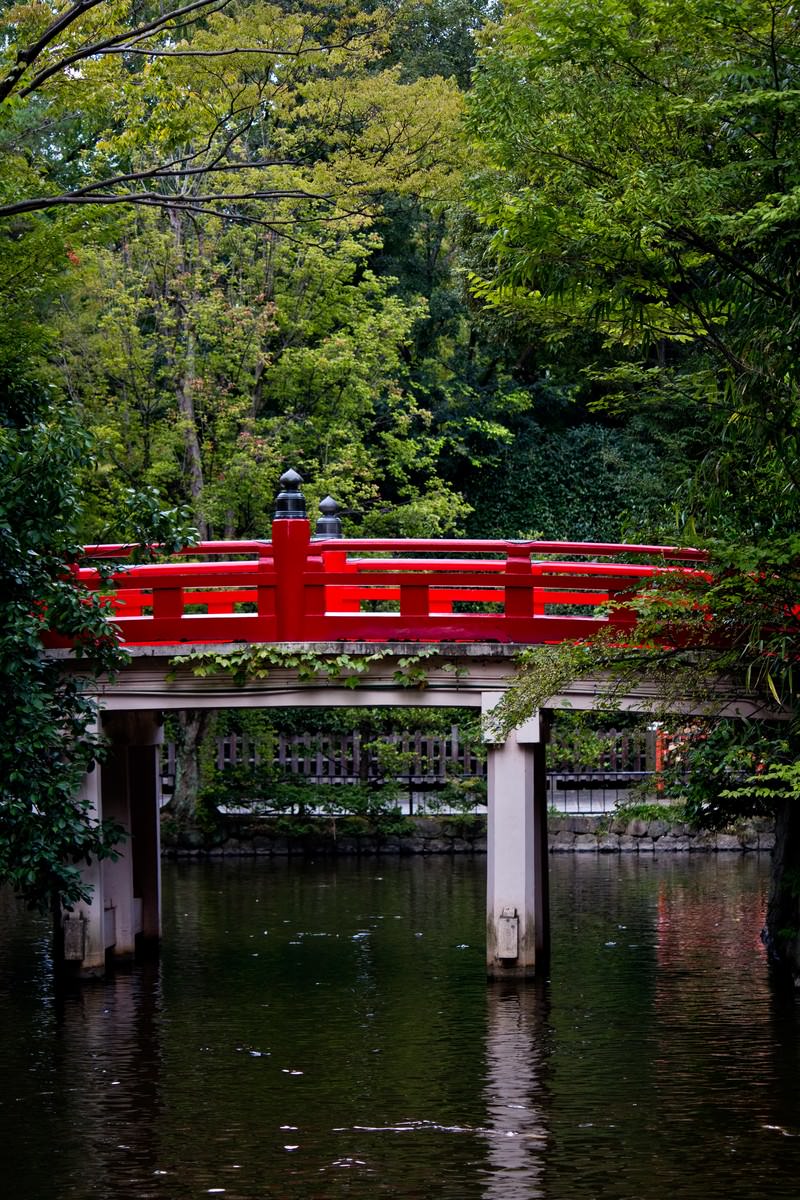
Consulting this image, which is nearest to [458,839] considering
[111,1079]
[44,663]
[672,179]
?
[44,663]

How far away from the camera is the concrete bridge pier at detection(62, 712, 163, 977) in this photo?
1678cm

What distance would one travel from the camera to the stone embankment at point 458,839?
29.8 metres

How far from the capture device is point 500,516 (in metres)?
36.7

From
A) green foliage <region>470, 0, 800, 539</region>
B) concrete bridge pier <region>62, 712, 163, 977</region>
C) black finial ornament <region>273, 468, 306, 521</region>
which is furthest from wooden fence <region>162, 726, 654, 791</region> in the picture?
green foliage <region>470, 0, 800, 539</region>

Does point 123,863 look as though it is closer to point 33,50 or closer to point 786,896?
point 786,896

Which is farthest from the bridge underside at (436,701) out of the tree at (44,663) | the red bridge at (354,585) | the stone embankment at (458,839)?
the stone embankment at (458,839)

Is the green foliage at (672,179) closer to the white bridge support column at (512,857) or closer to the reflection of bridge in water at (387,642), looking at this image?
the reflection of bridge in water at (387,642)

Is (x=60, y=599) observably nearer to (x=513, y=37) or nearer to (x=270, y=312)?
(x=513, y=37)

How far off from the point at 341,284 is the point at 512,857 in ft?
51.5

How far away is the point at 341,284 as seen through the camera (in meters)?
29.3

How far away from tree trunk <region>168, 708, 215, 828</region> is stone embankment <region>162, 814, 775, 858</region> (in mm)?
502

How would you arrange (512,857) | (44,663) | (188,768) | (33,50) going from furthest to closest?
(188,768)
(512,857)
(44,663)
(33,50)

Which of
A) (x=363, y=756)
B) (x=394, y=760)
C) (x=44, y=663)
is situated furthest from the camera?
(x=363, y=756)

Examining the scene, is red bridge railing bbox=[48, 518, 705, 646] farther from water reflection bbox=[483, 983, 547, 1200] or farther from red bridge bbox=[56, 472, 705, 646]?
water reflection bbox=[483, 983, 547, 1200]
